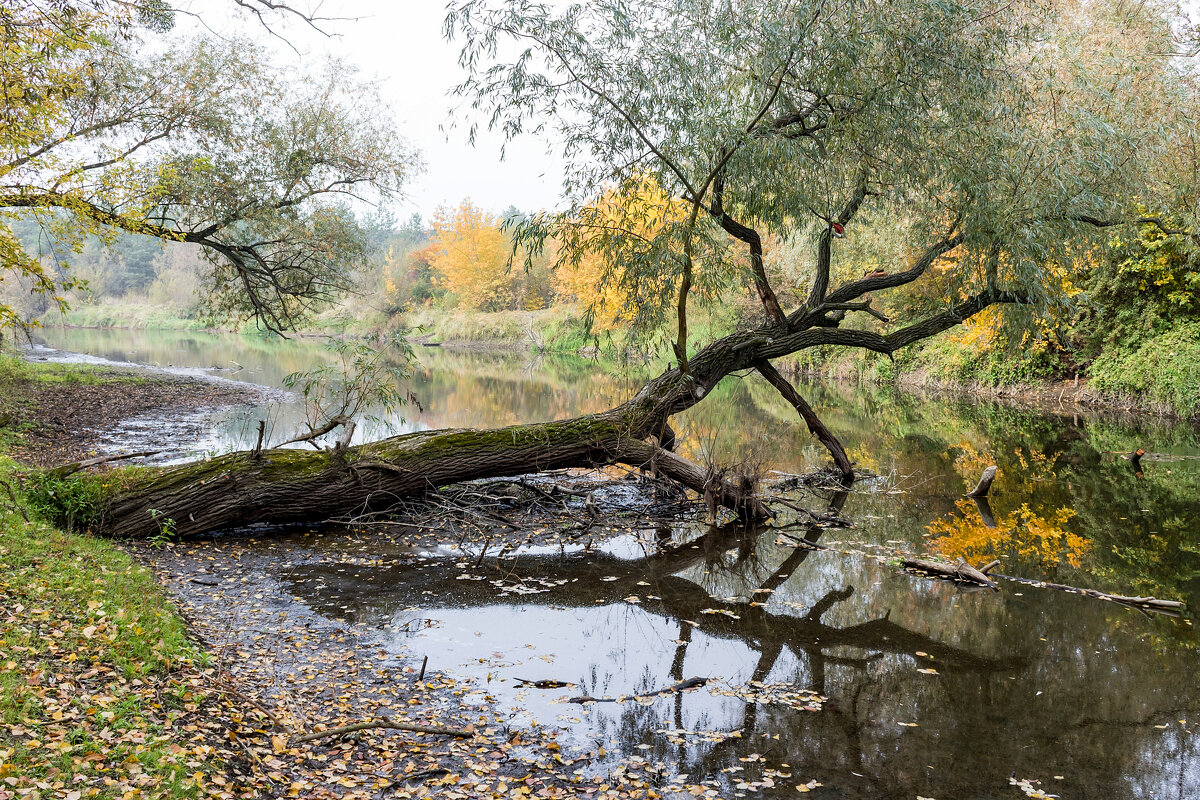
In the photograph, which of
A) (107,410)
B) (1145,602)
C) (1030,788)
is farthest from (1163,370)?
(107,410)

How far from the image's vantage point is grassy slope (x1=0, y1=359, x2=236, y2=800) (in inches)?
133

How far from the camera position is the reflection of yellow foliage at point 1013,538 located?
8812mm

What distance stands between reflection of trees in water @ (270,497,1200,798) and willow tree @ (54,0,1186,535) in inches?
73.4

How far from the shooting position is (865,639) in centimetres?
647

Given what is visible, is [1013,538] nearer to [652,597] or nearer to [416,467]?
[652,597]

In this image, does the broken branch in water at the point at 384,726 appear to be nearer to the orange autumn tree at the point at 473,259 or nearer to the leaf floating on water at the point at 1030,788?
the leaf floating on water at the point at 1030,788

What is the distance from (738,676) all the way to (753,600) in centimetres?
171

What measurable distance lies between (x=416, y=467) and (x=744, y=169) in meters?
5.35

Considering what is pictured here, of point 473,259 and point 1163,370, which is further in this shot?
point 473,259

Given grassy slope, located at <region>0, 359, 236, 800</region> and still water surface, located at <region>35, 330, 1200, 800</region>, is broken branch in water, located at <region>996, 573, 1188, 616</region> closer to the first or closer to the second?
still water surface, located at <region>35, 330, 1200, 800</region>

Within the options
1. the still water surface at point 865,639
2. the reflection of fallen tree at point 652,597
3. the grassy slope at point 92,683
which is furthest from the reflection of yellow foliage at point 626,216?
the grassy slope at point 92,683

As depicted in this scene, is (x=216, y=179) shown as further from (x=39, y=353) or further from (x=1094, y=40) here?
(x=39, y=353)

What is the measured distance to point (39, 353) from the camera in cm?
3269

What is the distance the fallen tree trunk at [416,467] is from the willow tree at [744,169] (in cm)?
2
